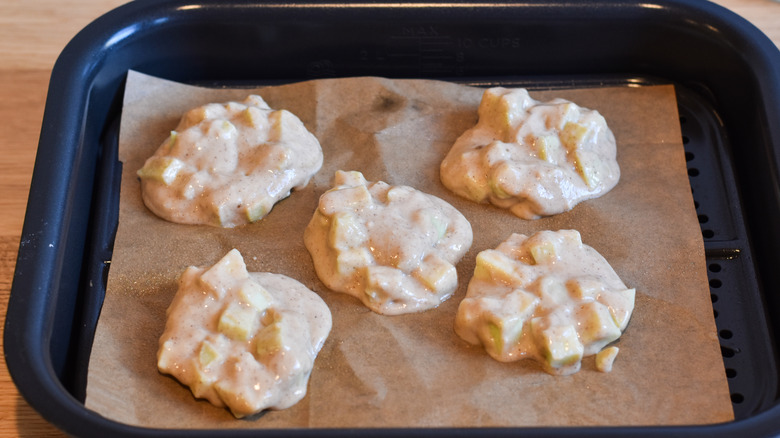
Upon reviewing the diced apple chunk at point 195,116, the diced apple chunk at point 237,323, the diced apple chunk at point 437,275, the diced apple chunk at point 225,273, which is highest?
the diced apple chunk at point 195,116

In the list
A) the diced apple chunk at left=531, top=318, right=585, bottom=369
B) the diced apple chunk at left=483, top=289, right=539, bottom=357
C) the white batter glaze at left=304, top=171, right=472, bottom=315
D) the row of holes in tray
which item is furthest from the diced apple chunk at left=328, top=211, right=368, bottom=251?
the row of holes in tray

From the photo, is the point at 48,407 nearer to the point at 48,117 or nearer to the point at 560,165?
the point at 48,117

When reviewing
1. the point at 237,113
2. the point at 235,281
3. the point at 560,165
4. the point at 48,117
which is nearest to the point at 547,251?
the point at 560,165

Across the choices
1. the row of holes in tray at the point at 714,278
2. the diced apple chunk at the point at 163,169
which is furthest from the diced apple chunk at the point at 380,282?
the row of holes in tray at the point at 714,278

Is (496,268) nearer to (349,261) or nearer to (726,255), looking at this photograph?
(349,261)

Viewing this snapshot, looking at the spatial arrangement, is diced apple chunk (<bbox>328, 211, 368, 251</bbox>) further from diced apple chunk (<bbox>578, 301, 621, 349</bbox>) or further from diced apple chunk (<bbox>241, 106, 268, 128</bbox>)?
diced apple chunk (<bbox>578, 301, 621, 349</bbox>)

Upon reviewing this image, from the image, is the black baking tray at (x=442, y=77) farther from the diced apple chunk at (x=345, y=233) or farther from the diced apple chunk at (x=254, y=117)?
the diced apple chunk at (x=345, y=233)

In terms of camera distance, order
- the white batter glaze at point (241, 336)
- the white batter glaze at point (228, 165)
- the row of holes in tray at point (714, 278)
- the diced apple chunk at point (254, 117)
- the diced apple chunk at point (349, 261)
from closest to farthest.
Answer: the white batter glaze at point (241, 336) → the row of holes in tray at point (714, 278) → the diced apple chunk at point (349, 261) → the white batter glaze at point (228, 165) → the diced apple chunk at point (254, 117)
